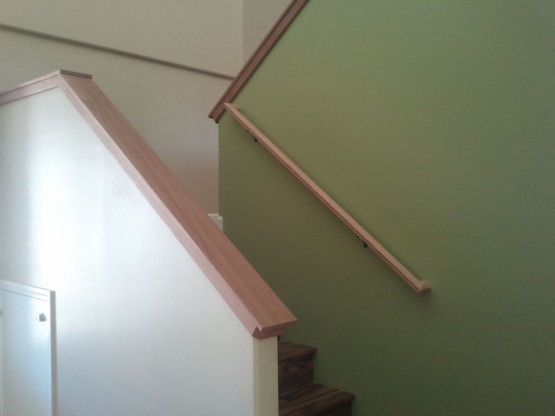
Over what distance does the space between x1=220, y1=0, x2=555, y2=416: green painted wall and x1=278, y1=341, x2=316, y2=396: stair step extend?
69 millimetres

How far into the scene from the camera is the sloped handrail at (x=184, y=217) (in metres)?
1.36

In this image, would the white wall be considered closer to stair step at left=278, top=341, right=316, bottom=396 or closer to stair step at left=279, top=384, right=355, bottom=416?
stair step at left=279, top=384, right=355, bottom=416

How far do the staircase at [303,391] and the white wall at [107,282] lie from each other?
81 cm

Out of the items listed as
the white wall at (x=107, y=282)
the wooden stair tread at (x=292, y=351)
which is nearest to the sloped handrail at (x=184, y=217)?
the white wall at (x=107, y=282)

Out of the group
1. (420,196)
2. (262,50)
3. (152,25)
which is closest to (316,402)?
(420,196)

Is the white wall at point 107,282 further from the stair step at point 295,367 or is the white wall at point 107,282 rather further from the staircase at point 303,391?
the stair step at point 295,367

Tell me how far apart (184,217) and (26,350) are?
1.30 meters

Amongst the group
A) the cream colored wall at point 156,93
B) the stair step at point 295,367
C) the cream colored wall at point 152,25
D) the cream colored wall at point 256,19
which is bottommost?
the stair step at point 295,367

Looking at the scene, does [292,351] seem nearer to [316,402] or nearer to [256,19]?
[316,402]

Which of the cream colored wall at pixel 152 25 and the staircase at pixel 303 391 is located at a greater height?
the cream colored wall at pixel 152 25

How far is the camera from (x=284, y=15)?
2760 millimetres

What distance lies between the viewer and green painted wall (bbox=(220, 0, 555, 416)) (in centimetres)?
191

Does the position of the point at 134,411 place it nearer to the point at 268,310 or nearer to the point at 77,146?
the point at 268,310

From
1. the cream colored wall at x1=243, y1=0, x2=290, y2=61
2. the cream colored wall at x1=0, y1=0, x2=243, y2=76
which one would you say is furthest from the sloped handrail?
the cream colored wall at x1=243, y1=0, x2=290, y2=61
